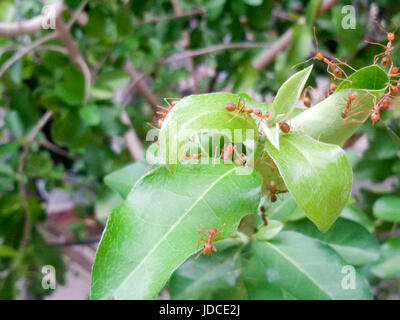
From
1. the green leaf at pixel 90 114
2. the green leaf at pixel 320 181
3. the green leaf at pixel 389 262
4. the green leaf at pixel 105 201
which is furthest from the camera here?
the green leaf at pixel 105 201

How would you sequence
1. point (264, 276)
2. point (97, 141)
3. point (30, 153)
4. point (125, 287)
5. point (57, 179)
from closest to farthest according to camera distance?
1. point (125, 287)
2. point (264, 276)
3. point (97, 141)
4. point (30, 153)
5. point (57, 179)

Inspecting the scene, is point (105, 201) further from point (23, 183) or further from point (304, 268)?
point (304, 268)

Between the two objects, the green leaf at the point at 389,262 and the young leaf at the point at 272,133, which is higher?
the young leaf at the point at 272,133

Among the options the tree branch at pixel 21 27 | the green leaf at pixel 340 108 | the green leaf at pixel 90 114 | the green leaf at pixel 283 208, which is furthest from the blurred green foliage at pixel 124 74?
the green leaf at pixel 340 108

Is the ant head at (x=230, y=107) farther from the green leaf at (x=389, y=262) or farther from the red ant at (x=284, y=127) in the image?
the green leaf at (x=389, y=262)

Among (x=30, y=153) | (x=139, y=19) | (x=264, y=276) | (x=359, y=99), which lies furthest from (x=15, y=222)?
(x=359, y=99)

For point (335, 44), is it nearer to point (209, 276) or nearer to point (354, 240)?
point (354, 240)

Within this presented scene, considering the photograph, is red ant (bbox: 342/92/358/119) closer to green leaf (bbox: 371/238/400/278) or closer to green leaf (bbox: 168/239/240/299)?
green leaf (bbox: 168/239/240/299)
